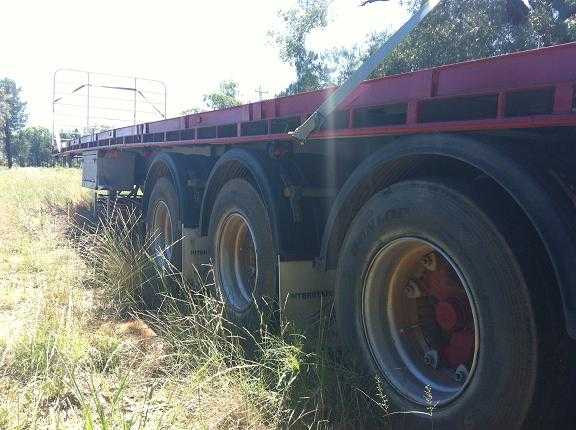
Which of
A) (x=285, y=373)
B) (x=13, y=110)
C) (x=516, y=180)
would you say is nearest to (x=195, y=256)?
(x=285, y=373)

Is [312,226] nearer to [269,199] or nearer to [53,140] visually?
[269,199]

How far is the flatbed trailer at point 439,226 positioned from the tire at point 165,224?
1408 millimetres

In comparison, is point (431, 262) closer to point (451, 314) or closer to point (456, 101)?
point (451, 314)

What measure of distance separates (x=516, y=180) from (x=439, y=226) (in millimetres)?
428

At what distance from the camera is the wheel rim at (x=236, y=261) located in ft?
15.0

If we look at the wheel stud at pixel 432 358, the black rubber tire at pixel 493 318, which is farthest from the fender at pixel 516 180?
the wheel stud at pixel 432 358

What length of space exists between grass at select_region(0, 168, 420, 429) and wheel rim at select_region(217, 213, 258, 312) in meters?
0.38

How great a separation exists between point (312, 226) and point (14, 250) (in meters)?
5.16

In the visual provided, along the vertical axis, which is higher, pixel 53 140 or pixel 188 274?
pixel 53 140

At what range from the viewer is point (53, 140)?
13.4 meters

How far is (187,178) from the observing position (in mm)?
5672

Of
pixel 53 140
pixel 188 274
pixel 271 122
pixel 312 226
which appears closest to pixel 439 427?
pixel 312 226

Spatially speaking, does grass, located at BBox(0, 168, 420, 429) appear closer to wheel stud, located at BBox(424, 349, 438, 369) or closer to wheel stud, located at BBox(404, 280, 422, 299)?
wheel stud, located at BBox(424, 349, 438, 369)

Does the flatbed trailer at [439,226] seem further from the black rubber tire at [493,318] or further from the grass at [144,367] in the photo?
the grass at [144,367]
